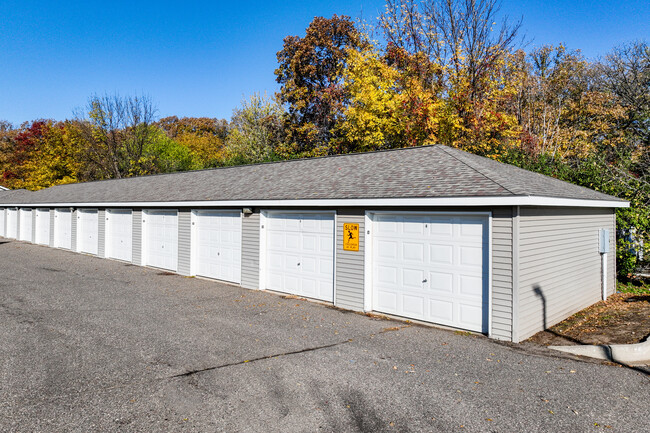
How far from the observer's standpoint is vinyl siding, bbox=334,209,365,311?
934 cm

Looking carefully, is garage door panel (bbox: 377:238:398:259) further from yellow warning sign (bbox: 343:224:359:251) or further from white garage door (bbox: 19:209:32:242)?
white garage door (bbox: 19:209:32:242)

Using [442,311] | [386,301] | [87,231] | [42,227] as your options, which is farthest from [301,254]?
[42,227]

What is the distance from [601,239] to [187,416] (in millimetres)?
10882

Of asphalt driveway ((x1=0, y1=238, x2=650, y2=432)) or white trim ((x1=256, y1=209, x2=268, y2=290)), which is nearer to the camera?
asphalt driveway ((x1=0, y1=238, x2=650, y2=432))

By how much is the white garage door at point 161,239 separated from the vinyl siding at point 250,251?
3967mm

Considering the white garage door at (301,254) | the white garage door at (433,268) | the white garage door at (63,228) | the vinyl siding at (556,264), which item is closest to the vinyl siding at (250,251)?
the white garage door at (301,254)

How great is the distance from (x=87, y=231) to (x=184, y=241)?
9.14 meters

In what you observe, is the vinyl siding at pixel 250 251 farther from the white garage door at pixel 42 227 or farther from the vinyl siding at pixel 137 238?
the white garage door at pixel 42 227

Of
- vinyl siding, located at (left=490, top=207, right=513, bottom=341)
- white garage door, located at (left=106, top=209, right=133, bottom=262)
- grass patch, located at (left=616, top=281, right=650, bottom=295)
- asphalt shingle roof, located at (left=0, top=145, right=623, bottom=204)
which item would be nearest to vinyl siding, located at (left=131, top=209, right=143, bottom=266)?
white garage door, located at (left=106, top=209, right=133, bottom=262)

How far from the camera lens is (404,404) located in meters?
4.67

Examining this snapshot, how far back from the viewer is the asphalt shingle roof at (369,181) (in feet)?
26.9

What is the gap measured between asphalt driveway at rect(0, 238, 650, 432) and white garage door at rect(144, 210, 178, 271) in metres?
5.86

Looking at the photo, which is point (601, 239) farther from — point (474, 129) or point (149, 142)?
point (149, 142)

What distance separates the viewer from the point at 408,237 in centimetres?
869
